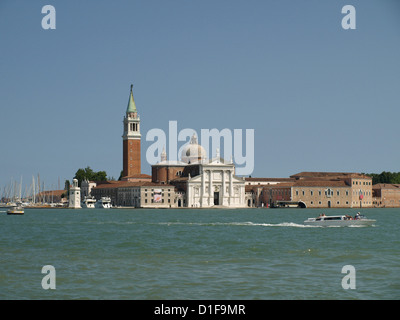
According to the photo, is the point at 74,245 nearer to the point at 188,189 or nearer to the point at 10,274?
the point at 10,274

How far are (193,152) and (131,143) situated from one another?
373 inches

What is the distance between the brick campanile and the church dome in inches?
281

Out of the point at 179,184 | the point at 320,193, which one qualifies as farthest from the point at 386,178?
the point at 179,184

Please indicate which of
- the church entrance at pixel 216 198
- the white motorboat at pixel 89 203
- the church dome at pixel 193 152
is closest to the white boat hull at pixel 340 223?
the church entrance at pixel 216 198

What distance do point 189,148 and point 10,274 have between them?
309ft

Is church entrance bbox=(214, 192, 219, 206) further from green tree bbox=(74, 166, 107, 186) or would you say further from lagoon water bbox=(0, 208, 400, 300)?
lagoon water bbox=(0, 208, 400, 300)

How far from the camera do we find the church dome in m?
111

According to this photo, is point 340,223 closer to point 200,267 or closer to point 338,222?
point 338,222

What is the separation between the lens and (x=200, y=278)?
17.5 meters

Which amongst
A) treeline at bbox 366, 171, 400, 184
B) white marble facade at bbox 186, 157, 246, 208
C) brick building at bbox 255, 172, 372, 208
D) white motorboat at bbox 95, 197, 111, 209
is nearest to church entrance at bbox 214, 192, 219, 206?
white marble facade at bbox 186, 157, 246, 208

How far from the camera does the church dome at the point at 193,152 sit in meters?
111

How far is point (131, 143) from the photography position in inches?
4373
